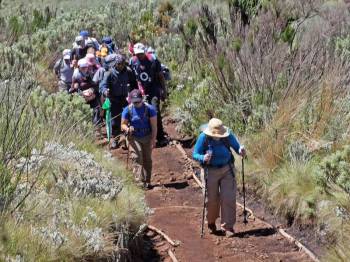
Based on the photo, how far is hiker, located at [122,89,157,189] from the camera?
10727 mm

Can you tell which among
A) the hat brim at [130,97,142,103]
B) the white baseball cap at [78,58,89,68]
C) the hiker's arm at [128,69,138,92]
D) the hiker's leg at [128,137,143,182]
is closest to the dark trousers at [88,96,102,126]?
the white baseball cap at [78,58,89,68]

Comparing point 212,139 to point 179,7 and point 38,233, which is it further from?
point 179,7

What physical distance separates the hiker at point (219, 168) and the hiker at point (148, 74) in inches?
161

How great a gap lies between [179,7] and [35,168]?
1720 centimetres

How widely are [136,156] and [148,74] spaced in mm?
2308

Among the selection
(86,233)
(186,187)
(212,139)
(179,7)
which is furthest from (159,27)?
(86,233)

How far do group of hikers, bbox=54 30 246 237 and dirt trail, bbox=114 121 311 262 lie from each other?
10.3 inches

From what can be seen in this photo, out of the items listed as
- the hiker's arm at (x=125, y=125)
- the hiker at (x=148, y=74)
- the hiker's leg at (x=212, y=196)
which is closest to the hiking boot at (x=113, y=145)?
the hiker at (x=148, y=74)

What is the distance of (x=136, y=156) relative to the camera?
1126 centimetres

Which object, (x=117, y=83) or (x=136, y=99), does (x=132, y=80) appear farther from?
(x=136, y=99)

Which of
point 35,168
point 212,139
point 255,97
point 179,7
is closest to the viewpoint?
point 35,168

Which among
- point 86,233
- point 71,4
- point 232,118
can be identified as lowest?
point 71,4

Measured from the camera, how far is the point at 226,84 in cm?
1294

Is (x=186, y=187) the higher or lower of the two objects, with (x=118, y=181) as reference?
lower
